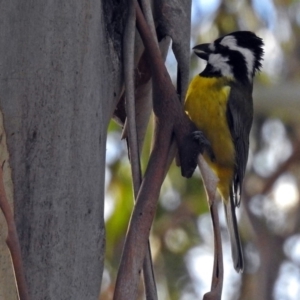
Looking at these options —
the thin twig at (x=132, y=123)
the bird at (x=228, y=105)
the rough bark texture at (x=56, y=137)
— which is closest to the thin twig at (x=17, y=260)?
the rough bark texture at (x=56, y=137)

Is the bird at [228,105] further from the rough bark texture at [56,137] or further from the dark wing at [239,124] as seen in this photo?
the rough bark texture at [56,137]

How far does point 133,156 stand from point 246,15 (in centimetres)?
488

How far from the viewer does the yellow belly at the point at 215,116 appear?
2931 millimetres

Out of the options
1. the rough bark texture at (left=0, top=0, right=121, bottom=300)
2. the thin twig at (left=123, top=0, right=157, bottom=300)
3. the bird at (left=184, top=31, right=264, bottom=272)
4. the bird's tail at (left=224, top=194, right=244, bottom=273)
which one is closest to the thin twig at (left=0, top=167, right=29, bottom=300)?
the rough bark texture at (left=0, top=0, right=121, bottom=300)

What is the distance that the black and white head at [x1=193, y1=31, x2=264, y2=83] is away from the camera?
3.13 metres

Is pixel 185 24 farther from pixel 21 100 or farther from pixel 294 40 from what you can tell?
pixel 294 40

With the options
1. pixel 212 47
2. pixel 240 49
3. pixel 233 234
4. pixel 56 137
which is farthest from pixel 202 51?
pixel 56 137

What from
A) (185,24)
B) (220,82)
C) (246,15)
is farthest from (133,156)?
(246,15)

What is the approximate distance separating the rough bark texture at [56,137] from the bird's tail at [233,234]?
145cm

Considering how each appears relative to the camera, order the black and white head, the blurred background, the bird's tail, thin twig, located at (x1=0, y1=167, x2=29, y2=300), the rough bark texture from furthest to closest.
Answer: the blurred background
the black and white head
the bird's tail
the rough bark texture
thin twig, located at (x1=0, y1=167, x2=29, y2=300)

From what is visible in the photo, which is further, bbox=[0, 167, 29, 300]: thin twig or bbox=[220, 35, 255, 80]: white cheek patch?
bbox=[220, 35, 255, 80]: white cheek patch

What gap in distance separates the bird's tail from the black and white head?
1.56 ft

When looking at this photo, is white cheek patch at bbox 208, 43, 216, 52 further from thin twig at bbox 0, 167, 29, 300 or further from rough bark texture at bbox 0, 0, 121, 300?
thin twig at bbox 0, 167, 29, 300

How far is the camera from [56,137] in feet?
4.49
